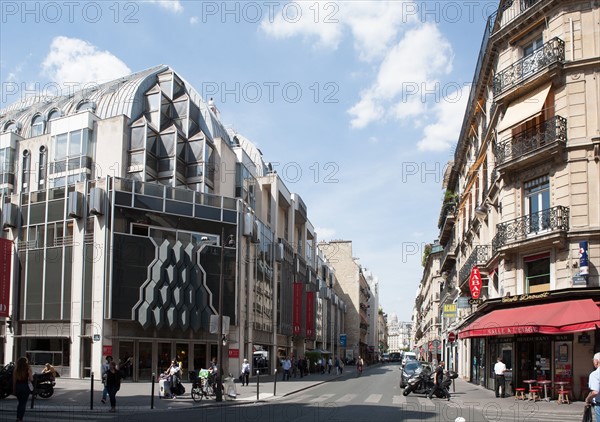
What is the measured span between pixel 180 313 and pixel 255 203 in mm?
14339

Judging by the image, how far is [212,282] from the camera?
3831 centimetres

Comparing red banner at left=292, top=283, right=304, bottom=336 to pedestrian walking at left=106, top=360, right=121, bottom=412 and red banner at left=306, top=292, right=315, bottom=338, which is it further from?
pedestrian walking at left=106, top=360, right=121, bottom=412

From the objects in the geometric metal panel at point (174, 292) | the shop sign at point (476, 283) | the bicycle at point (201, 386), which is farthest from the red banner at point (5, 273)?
the shop sign at point (476, 283)

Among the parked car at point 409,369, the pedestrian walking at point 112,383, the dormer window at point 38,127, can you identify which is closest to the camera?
the pedestrian walking at point 112,383

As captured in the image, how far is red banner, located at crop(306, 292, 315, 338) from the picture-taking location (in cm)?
6256

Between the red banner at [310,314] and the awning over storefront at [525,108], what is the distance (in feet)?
128

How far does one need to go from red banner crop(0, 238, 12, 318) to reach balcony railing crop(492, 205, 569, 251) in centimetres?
2630

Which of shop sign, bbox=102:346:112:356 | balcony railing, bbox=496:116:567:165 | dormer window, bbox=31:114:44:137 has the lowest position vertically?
shop sign, bbox=102:346:112:356

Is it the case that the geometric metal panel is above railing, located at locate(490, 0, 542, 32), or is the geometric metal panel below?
below

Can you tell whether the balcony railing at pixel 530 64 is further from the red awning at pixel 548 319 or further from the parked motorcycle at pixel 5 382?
the parked motorcycle at pixel 5 382

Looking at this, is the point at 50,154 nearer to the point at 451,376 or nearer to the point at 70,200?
the point at 70,200

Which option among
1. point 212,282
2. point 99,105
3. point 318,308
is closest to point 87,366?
point 212,282

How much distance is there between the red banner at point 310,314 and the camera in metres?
62.6

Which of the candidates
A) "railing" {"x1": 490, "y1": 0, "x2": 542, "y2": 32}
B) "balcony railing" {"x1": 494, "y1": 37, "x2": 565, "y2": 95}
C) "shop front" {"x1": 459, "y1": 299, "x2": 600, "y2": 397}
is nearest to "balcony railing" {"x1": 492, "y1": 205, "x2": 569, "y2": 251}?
"shop front" {"x1": 459, "y1": 299, "x2": 600, "y2": 397}
